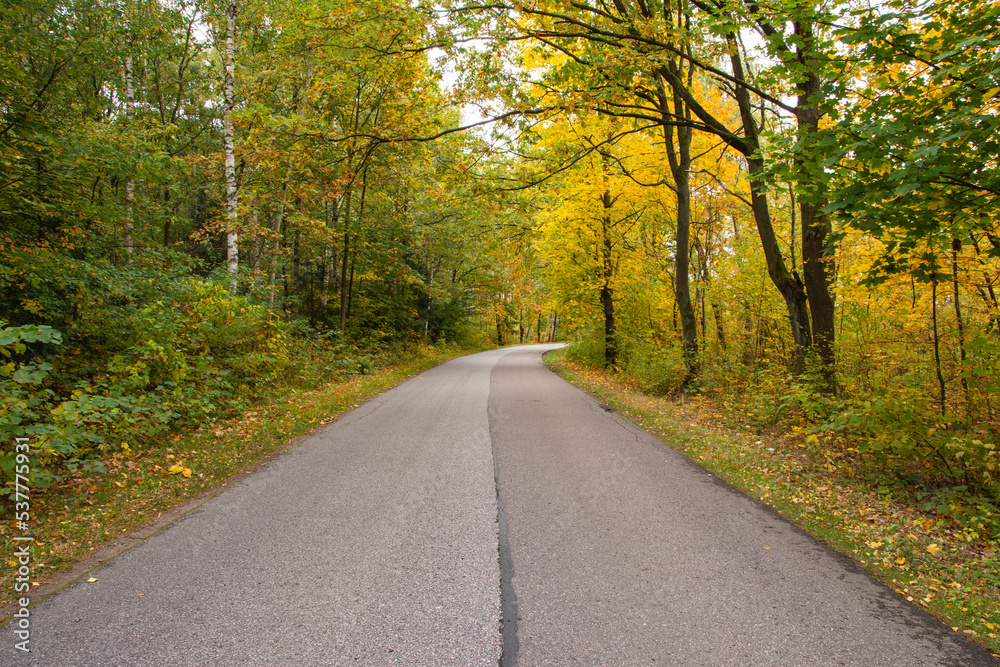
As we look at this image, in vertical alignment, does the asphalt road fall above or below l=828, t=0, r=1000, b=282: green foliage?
below

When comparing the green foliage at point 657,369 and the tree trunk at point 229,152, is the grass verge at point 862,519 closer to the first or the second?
the green foliage at point 657,369

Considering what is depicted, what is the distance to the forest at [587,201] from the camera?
381 cm

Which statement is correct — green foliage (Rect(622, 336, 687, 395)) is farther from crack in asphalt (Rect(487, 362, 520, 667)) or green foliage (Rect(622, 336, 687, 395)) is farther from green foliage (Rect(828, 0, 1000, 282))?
→ crack in asphalt (Rect(487, 362, 520, 667))

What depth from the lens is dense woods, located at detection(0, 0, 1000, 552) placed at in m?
3.81

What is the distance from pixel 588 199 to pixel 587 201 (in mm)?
73

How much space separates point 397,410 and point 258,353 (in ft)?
9.66

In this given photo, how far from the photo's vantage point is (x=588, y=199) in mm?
14617

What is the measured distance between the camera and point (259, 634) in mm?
2365

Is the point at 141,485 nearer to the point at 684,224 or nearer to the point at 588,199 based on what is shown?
the point at 684,224

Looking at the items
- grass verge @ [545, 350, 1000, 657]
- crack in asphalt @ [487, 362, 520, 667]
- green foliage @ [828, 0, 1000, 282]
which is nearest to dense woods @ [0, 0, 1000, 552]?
green foliage @ [828, 0, 1000, 282]

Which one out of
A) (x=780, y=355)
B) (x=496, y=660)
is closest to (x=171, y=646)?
(x=496, y=660)

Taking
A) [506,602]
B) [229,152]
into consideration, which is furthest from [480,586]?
[229,152]

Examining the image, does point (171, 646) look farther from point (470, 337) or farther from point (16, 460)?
point (470, 337)

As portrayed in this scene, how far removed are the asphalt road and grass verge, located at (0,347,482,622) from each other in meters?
0.38
